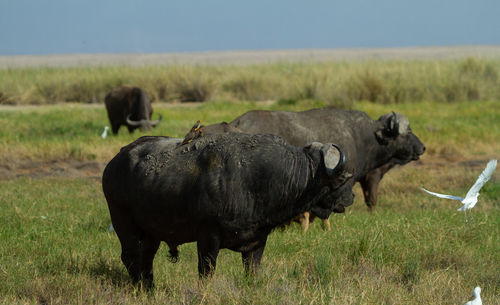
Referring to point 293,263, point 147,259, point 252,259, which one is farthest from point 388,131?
point 147,259

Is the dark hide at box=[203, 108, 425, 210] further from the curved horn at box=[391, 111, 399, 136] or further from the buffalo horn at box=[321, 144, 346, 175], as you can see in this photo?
the buffalo horn at box=[321, 144, 346, 175]

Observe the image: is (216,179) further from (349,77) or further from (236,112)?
(349,77)

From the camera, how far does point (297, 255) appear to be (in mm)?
6312

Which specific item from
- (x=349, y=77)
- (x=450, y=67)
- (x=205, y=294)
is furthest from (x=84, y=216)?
(x=450, y=67)

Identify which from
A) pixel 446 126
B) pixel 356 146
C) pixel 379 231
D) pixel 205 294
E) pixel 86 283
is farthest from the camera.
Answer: pixel 446 126

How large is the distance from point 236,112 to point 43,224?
44.5 feet

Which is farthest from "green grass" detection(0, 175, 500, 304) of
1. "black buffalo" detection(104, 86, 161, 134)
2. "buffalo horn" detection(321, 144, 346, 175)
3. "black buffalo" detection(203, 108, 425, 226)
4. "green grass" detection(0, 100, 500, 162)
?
"black buffalo" detection(104, 86, 161, 134)

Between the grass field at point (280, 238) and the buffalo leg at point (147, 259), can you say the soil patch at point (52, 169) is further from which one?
the buffalo leg at point (147, 259)

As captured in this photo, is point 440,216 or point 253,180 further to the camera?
point 440,216

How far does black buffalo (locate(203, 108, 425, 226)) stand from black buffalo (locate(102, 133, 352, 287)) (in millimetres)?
3234

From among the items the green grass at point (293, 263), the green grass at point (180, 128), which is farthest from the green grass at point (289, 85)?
the green grass at point (293, 263)

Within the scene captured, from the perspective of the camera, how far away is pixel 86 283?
537 centimetres

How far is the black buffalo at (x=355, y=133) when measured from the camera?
336 inches

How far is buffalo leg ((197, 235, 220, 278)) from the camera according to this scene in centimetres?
472
